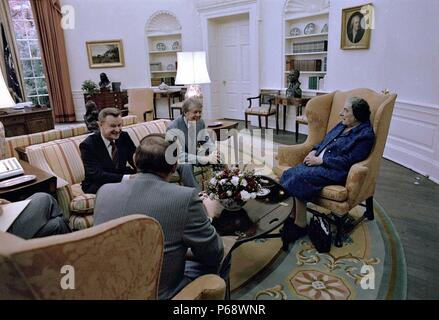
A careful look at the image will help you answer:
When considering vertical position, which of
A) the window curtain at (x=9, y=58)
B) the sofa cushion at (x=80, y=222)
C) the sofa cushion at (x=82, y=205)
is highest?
the window curtain at (x=9, y=58)

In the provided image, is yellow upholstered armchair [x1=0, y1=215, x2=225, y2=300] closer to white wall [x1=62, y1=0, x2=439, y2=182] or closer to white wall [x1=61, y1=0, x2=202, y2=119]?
white wall [x1=62, y1=0, x2=439, y2=182]

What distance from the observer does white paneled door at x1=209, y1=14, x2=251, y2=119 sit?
7.34 meters

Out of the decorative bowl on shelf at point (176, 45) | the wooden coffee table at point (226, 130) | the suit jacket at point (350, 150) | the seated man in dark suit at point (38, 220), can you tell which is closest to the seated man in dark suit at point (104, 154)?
the seated man in dark suit at point (38, 220)

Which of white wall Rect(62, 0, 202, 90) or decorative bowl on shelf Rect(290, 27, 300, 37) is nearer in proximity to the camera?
decorative bowl on shelf Rect(290, 27, 300, 37)

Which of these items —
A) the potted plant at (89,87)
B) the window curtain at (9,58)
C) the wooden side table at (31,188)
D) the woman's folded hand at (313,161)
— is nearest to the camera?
the wooden side table at (31,188)

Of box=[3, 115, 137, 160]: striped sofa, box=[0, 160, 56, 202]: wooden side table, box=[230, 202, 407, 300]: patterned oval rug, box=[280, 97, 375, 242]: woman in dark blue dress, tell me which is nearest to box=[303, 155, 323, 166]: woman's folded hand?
box=[280, 97, 375, 242]: woman in dark blue dress

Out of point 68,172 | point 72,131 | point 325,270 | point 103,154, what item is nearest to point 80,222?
point 103,154

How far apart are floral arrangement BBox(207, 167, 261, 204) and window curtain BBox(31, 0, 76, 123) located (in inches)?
284

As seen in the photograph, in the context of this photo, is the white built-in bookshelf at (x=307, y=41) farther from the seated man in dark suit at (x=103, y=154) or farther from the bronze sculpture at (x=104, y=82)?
the seated man in dark suit at (x=103, y=154)

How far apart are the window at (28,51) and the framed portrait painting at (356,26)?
6840mm

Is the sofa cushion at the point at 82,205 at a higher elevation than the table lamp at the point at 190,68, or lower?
lower

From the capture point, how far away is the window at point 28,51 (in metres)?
7.56

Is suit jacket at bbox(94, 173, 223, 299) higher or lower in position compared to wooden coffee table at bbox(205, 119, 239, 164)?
higher
